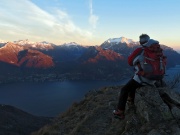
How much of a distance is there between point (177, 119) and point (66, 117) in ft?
23.7

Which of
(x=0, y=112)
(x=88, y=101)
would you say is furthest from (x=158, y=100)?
(x=0, y=112)

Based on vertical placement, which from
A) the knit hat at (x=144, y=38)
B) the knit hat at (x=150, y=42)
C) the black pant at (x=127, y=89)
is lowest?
the black pant at (x=127, y=89)

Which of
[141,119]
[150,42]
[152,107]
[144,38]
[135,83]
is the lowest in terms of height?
[141,119]

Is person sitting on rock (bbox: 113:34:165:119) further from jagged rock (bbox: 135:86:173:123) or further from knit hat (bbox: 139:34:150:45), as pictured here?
jagged rock (bbox: 135:86:173:123)

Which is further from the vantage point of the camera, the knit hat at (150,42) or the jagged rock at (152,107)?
the jagged rock at (152,107)

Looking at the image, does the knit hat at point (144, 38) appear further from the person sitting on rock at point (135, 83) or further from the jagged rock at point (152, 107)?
the jagged rock at point (152, 107)

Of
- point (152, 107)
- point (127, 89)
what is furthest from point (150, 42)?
point (152, 107)

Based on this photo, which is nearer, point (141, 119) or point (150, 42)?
point (150, 42)

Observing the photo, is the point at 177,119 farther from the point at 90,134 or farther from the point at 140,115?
the point at 90,134

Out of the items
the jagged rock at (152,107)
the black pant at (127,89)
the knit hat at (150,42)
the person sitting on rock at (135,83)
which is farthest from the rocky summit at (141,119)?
the knit hat at (150,42)

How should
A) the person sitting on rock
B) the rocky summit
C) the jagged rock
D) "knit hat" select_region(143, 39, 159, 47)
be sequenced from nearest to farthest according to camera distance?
"knit hat" select_region(143, 39, 159, 47), the person sitting on rock, the rocky summit, the jagged rock

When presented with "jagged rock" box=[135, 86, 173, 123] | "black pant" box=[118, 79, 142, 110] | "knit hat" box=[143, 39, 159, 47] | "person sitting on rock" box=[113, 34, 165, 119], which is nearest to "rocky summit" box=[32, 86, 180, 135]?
"jagged rock" box=[135, 86, 173, 123]

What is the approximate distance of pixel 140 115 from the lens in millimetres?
9227

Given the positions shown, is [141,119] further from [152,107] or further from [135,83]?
[135,83]
